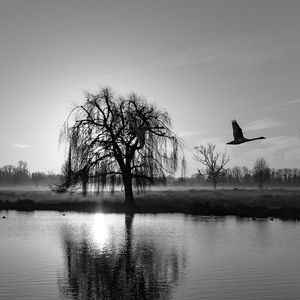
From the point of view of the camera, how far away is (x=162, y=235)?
19.9 m

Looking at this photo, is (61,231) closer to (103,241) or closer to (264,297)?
(103,241)

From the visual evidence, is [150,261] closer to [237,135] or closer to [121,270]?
[121,270]

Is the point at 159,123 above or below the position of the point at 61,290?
above

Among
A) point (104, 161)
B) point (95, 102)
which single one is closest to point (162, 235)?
point (104, 161)

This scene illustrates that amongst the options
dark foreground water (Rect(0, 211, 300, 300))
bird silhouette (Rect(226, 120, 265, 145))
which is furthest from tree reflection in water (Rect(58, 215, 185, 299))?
bird silhouette (Rect(226, 120, 265, 145))

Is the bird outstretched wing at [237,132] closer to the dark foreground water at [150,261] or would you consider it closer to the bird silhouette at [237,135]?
the bird silhouette at [237,135]

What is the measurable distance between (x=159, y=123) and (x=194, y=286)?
23372mm

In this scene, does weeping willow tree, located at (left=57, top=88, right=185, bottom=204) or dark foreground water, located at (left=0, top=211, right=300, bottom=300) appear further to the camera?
weeping willow tree, located at (left=57, top=88, right=185, bottom=204)

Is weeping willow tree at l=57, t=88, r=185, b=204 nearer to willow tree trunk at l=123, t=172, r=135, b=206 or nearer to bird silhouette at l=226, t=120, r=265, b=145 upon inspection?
willow tree trunk at l=123, t=172, r=135, b=206

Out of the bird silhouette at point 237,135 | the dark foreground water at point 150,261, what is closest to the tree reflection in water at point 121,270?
the dark foreground water at point 150,261

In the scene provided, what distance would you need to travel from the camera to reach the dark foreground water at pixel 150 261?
1003cm

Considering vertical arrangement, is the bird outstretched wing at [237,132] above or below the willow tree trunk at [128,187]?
above

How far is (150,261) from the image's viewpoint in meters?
13.8

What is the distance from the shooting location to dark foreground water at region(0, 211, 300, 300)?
1003cm
